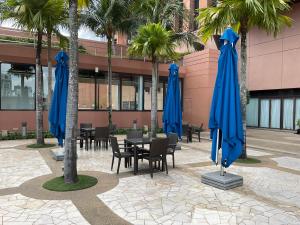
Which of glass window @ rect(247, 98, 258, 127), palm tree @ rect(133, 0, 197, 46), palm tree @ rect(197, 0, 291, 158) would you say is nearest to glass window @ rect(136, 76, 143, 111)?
palm tree @ rect(133, 0, 197, 46)

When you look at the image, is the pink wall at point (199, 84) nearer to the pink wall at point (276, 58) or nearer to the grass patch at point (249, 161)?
the pink wall at point (276, 58)

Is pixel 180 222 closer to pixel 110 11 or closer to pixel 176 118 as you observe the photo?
pixel 176 118

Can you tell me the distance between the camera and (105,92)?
16.6 meters

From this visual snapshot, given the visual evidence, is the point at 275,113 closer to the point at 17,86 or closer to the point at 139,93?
the point at 139,93

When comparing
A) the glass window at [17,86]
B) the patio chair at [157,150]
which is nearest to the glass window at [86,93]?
the glass window at [17,86]

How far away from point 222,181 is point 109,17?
11.0m

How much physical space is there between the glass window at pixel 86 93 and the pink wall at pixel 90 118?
20.9 inches

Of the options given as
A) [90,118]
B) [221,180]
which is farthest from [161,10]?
[221,180]

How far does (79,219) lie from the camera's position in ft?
13.4

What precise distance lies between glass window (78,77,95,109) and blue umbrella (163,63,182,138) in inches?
270

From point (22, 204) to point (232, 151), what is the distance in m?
4.11

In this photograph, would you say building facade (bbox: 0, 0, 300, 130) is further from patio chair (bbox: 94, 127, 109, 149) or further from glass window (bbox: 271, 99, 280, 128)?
patio chair (bbox: 94, 127, 109, 149)

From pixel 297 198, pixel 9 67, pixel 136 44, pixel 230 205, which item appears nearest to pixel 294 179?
pixel 297 198

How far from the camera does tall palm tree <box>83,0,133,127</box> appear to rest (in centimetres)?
1367
